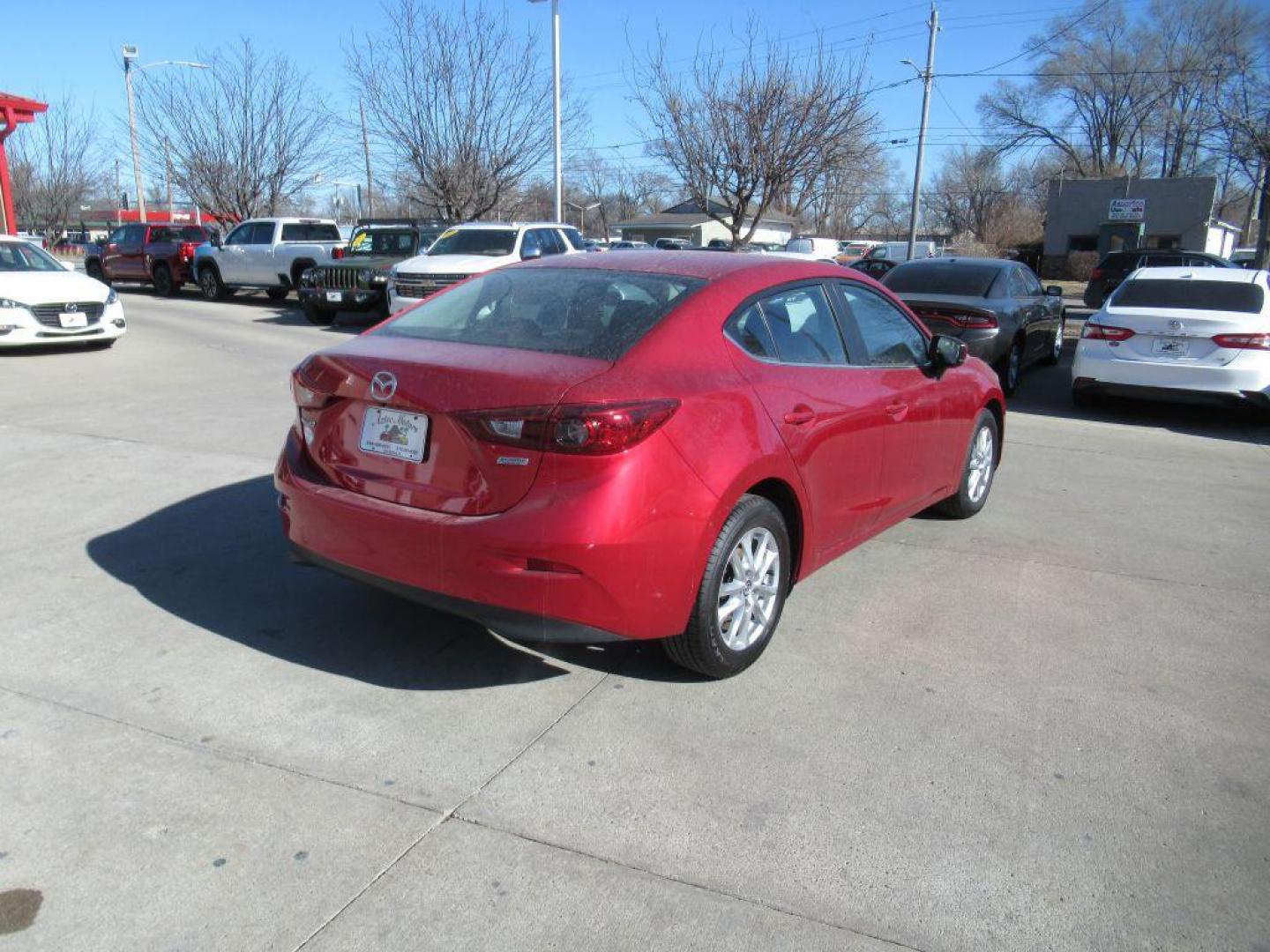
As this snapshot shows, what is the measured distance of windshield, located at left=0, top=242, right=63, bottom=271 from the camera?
1238cm

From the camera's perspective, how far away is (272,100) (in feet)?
93.1

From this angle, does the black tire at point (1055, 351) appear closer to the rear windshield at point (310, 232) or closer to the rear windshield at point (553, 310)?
the rear windshield at point (553, 310)

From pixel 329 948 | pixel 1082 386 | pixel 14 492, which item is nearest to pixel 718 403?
pixel 329 948

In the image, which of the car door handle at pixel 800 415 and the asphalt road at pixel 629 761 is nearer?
the asphalt road at pixel 629 761

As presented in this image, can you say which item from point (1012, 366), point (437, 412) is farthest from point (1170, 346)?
point (437, 412)

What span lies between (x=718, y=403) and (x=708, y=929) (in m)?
1.75

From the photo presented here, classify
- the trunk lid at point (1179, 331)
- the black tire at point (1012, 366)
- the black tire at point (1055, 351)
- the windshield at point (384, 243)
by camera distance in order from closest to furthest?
the trunk lid at point (1179, 331), the black tire at point (1012, 366), the black tire at point (1055, 351), the windshield at point (384, 243)

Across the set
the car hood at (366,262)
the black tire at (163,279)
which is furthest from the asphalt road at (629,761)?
the black tire at (163,279)

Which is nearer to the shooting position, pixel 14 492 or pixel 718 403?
pixel 718 403

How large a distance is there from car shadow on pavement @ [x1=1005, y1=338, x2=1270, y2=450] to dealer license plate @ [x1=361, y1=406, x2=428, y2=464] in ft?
21.6

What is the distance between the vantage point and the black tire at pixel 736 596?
349 centimetres

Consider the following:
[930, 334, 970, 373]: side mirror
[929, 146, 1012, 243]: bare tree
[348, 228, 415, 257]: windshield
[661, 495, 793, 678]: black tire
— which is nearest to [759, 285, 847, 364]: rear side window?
[661, 495, 793, 678]: black tire

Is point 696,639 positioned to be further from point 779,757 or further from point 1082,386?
point 1082,386

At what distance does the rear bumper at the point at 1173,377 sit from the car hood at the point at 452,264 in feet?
27.1
